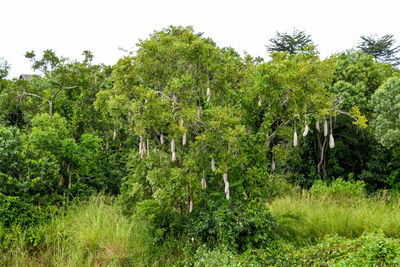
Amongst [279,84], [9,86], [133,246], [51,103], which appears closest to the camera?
[279,84]

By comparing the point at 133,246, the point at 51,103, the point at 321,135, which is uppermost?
the point at 51,103

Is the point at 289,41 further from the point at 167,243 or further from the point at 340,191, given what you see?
the point at 167,243

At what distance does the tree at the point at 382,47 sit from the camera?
82.9 ft

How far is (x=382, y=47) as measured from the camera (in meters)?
25.4

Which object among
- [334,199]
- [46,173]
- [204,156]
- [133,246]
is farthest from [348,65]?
[46,173]

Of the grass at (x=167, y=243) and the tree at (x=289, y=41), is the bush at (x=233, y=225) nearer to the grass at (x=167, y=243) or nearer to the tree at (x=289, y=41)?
the grass at (x=167, y=243)

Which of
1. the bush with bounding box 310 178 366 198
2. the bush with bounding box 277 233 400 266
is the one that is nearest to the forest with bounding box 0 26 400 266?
the bush with bounding box 277 233 400 266

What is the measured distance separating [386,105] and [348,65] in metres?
2.74

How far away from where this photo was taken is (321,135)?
1291 cm

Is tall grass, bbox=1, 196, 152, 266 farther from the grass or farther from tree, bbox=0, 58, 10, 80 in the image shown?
tree, bbox=0, 58, 10, 80

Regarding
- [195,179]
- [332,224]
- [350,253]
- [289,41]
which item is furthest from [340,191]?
[289,41]

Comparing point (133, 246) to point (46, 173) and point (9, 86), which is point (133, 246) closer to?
point (46, 173)

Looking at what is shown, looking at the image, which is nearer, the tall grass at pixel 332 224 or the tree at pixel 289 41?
the tall grass at pixel 332 224

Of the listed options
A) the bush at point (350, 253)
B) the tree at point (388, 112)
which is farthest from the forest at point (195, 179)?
the tree at point (388, 112)
